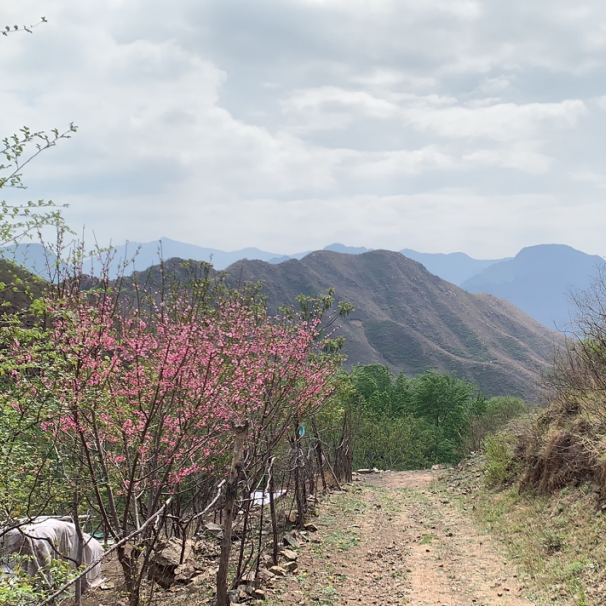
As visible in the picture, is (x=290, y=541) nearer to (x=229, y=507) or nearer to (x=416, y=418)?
(x=229, y=507)

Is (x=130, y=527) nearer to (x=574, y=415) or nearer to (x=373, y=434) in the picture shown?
(x=574, y=415)

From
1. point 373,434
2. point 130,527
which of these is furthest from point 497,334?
point 130,527

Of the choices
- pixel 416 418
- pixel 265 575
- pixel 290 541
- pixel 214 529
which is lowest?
pixel 416 418

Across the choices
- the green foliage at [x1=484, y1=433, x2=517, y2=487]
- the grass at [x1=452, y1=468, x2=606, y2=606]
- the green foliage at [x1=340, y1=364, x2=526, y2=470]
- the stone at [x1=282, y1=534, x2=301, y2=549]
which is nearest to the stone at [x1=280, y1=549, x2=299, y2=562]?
the stone at [x1=282, y1=534, x2=301, y2=549]

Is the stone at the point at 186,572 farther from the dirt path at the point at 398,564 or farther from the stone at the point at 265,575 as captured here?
the dirt path at the point at 398,564

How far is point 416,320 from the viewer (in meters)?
129

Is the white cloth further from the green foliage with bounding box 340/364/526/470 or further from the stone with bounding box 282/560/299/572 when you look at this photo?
the green foliage with bounding box 340/364/526/470

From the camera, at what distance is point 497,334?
125375 millimetres

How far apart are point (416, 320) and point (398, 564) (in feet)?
403

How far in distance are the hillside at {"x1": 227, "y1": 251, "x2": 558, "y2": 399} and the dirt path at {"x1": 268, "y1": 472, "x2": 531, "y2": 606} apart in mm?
69708

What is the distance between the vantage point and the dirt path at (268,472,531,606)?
7531mm

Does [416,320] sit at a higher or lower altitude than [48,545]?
higher

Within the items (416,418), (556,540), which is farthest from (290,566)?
(416,418)

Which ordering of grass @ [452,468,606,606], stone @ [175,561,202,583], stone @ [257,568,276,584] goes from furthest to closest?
stone @ [175,561,202,583] → stone @ [257,568,276,584] → grass @ [452,468,606,606]
